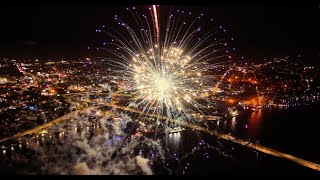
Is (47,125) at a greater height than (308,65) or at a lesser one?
lesser

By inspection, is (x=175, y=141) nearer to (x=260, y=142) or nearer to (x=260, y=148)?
(x=260, y=148)

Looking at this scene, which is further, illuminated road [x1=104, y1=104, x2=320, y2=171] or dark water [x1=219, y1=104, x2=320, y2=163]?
dark water [x1=219, y1=104, x2=320, y2=163]

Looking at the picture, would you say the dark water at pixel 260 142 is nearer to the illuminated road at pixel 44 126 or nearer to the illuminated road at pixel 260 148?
the illuminated road at pixel 260 148

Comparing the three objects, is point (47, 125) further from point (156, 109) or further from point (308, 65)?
point (308, 65)

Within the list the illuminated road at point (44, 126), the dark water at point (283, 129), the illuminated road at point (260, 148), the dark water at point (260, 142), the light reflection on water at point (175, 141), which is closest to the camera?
the dark water at point (260, 142)

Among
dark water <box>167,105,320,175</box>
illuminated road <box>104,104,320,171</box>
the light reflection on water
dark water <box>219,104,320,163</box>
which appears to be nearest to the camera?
A: dark water <box>167,105,320,175</box>

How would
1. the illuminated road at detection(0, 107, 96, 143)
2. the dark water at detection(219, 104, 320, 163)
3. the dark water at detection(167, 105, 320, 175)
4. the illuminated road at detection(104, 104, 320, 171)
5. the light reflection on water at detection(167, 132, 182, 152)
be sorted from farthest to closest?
the dark water at detection(219, 104, 320, 163) < the light reflection on water at detection(167, 132, 182, 152) < the illuminated road at detection(104, 104, 320, 171) < the illuminated road at detection(0, 107, 96, 143) < the dark water at detection(167, 105, 320, 175)

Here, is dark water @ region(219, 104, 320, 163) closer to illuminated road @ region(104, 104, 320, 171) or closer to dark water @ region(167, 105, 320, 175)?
dark water @ region(167, 105, 320, 175)

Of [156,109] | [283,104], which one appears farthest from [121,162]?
[283,104]

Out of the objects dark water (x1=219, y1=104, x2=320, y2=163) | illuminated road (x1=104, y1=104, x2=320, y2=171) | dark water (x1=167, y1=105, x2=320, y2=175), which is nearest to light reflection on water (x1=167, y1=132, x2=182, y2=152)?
dark water (x1=167, y1=105, x2=320, y2=175)

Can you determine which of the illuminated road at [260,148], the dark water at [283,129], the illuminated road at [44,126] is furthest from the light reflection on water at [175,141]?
the illuminated road at [44,126]

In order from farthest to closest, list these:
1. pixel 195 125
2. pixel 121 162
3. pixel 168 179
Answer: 1. pixel 195 125
2. pixel 121 162
3. pixel 168 179
